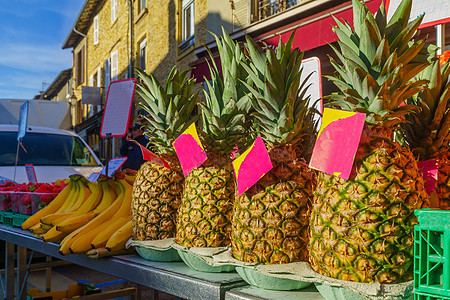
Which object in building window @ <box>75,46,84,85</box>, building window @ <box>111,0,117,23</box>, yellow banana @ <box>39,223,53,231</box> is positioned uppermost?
building window @ <box>111,0,117,23</box>

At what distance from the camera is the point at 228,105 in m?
1.46

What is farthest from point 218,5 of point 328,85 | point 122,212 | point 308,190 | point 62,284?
point 308,190

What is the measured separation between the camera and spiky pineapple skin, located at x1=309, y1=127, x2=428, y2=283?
3.23 ft

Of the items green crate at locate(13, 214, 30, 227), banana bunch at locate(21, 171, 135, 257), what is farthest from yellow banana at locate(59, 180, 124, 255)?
green crate at locate(13, 214, 30, 227)

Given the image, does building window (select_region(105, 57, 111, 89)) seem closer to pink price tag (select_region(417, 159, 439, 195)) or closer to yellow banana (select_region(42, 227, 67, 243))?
yellow banana (select_region(42, 227, 67, 243))

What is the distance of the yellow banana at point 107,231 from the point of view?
1.82m

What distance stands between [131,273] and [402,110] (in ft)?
3.98

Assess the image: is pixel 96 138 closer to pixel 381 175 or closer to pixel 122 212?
pixel 122 212

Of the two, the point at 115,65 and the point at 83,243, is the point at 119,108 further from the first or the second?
the point at 115,65

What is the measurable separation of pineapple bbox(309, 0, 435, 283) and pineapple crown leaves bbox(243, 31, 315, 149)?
0.19 metres

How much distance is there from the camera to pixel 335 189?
1.05m

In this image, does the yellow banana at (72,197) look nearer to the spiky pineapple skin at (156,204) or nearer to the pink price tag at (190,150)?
the spiky pineapple skin at (156,204)

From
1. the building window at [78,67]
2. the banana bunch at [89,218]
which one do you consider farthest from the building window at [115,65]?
the banana bunch at [89,218]

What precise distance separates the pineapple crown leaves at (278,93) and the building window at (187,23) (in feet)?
35.4
